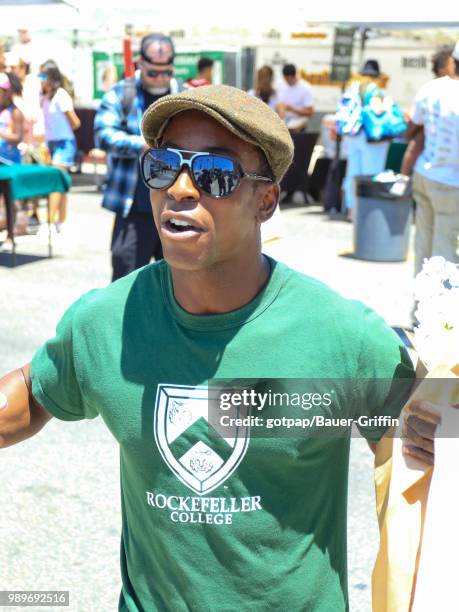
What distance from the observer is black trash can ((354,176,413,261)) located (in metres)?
10.8

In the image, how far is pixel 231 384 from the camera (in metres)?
1.94

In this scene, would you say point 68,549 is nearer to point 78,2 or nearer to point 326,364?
point 326,364

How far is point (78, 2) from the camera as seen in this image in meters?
11.7

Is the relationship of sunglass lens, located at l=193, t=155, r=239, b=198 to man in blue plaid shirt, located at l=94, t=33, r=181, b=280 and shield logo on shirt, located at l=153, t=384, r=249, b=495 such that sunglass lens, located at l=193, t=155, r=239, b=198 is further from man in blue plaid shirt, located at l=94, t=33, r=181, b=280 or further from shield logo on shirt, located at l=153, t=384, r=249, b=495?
man in blue plaid shirt, located at l=94, t=33, r=181, b=280

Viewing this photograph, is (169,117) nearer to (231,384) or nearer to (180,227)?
(180,227)

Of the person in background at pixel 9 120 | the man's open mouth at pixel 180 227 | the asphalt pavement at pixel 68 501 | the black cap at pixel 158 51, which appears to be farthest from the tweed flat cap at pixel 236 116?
the person in background at pixel 9 120

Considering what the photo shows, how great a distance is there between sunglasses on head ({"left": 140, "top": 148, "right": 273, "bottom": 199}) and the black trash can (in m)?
9.00

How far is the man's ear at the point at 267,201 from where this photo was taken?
2029 mm

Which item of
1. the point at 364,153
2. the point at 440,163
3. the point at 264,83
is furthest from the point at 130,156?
the point at 264,83

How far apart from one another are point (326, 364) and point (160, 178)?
1.51 ft

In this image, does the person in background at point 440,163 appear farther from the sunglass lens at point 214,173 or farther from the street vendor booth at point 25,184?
the sunglass lens at point 214,173

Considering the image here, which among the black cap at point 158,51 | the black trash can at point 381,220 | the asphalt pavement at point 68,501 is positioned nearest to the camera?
the asphalt pavement at point 68,501

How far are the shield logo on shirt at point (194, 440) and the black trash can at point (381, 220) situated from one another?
9.06m

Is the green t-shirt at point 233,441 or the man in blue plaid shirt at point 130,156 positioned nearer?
the green t-shirt at point 233,441
